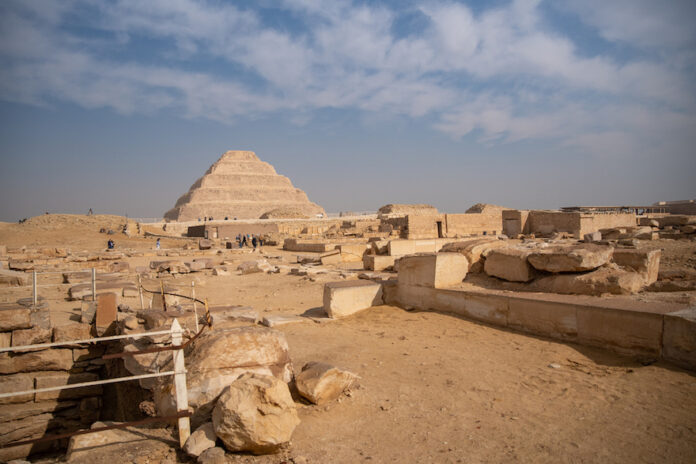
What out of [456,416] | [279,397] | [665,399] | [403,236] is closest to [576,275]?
[665,399]

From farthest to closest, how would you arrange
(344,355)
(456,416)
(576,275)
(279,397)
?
(576,275) → (344,355) → (456,416) → (279,397)

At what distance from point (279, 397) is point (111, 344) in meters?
4.32

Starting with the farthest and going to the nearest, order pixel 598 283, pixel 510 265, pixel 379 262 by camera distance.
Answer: pixel 379 262
pixel 510 265
pixel 598 283

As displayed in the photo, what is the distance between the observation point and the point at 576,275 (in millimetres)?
4910

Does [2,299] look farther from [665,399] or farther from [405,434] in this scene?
[665,399]

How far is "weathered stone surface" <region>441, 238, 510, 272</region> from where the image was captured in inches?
A: 245

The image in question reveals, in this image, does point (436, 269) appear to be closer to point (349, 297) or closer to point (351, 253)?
point (349, 297)

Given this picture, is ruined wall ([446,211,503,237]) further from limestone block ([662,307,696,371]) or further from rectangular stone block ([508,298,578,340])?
limestone block ([662,307,696,371])

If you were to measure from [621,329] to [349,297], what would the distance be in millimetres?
3468

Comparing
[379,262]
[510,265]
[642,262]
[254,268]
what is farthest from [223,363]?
[254,268]

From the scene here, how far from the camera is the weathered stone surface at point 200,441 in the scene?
245 centimetres

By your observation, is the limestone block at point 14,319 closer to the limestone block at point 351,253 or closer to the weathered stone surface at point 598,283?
the weathered stone surface at point 598,283

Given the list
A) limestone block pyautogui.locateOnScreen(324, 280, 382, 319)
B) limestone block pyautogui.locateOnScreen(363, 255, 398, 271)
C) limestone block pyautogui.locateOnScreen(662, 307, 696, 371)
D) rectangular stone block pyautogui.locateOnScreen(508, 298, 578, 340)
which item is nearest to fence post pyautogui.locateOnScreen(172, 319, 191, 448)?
limestone block pyautogui.locateOnScreen(324, 280, 382, 319)

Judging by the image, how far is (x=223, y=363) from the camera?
297 cm
